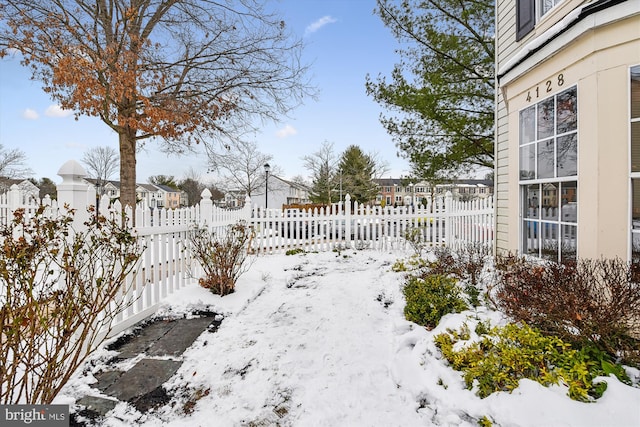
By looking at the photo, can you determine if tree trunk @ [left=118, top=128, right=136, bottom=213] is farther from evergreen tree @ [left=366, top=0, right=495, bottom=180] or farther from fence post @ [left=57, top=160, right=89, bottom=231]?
evergreen tree @ [left=366, top=0, right=495, bottom=180]

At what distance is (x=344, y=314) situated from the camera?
3.75 meters

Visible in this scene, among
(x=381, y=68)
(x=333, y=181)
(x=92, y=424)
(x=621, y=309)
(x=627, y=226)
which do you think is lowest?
(x=92, y=424)

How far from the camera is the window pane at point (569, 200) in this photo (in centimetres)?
325

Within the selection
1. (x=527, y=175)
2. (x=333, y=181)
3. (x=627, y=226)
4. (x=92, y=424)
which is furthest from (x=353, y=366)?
(x=333, y=181)

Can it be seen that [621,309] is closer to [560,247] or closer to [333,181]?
[560,247]

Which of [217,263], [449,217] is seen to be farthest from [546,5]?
[217,263]

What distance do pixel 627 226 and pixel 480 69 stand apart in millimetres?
7870

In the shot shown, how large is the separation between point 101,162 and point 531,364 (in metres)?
34.3

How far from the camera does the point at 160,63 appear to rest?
24.0 feet

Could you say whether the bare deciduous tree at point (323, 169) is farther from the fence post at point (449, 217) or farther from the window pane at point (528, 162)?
the window pane at point (528, 162)

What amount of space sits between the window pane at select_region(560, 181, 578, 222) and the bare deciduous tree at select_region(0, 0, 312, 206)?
269 inches

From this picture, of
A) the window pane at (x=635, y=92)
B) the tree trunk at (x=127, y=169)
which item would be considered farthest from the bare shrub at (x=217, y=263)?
the window pane at (x=635, y=92)

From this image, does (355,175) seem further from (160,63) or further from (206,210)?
(206,210)

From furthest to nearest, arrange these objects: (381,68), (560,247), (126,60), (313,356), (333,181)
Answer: (333,181) < (381,68) < (126,60) < (560,247) < (313,356)
